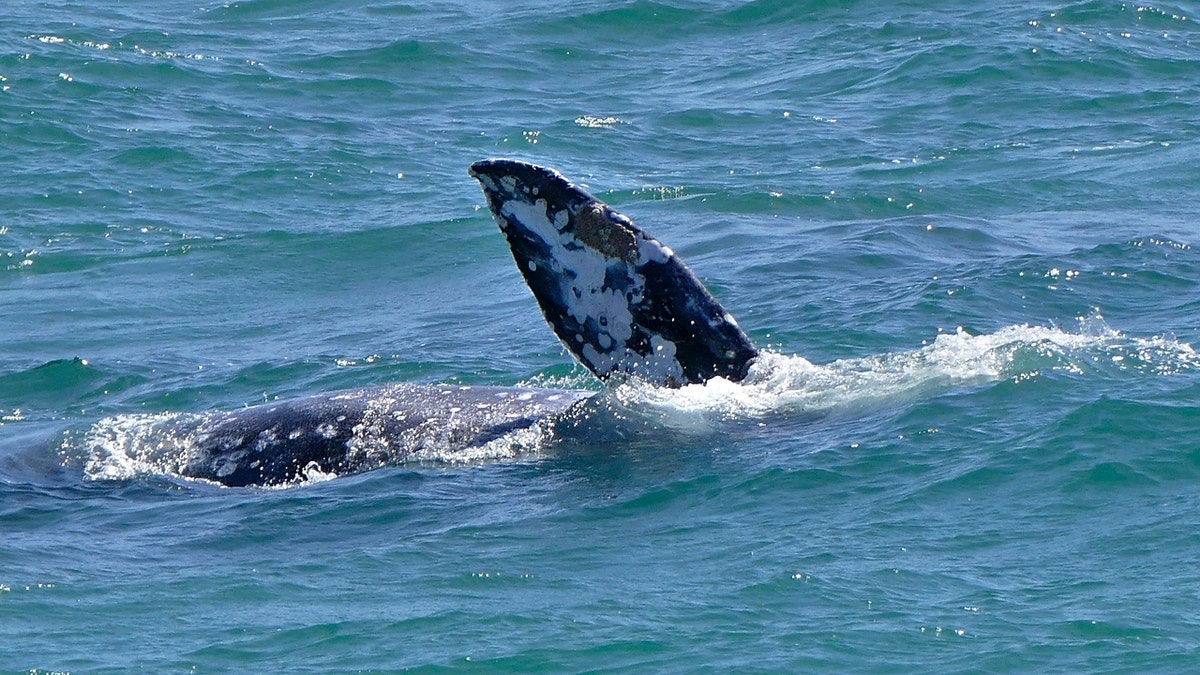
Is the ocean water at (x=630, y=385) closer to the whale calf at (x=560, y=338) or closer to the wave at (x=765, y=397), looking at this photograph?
the wave at (x=765, y=397)

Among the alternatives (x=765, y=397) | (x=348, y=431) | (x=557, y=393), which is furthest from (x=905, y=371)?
(x=348, y=431)

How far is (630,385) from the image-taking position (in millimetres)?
9820

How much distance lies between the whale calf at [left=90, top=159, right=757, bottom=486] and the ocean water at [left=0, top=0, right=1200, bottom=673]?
190 mm

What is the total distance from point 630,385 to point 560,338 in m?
0.47

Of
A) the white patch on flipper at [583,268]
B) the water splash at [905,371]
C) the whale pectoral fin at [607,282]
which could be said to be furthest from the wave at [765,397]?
the white patch on flipper at [583,268]

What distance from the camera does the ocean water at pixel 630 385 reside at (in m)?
7.67

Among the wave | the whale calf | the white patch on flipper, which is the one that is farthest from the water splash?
the white patch on flipper

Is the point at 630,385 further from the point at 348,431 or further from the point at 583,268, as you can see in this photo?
the point at 348,431

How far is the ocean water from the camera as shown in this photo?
767cm

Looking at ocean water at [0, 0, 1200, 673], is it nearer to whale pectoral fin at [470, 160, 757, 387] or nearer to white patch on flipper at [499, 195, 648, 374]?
whale pectoral fin at [470, 160, 757, 387]

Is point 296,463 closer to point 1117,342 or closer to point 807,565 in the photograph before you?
point 807,565

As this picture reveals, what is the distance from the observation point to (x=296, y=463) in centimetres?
979

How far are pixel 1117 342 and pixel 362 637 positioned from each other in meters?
6.07

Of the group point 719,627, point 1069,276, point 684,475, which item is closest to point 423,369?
point 684,475
